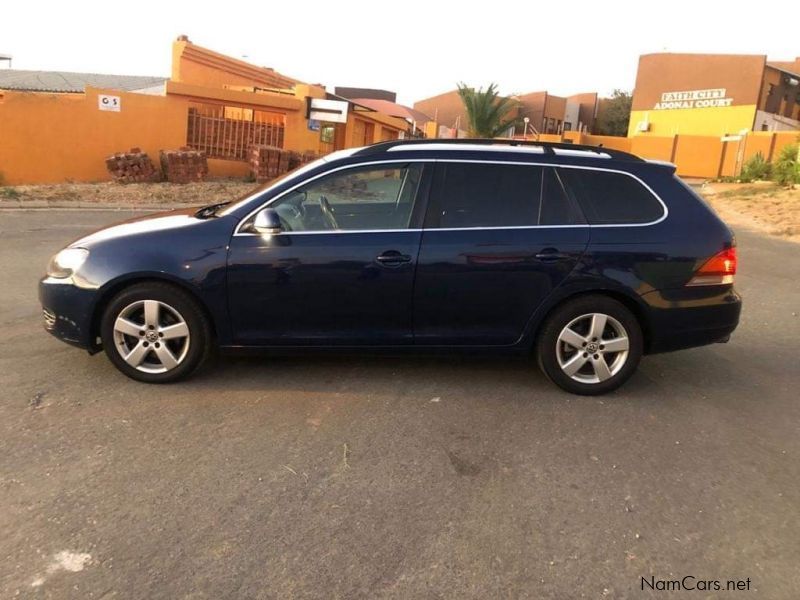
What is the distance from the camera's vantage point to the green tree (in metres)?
58.6

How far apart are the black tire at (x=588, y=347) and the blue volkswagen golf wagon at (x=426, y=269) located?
0.01 m

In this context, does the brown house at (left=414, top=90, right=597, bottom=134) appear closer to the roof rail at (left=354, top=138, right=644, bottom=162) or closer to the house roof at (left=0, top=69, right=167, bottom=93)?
the house roof at (left=0, top=69, right=167, bottom=93)

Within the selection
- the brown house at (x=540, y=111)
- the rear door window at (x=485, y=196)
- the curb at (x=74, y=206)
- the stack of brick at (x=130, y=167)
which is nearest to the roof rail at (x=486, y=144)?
the rear door window at (x=485, y=196)

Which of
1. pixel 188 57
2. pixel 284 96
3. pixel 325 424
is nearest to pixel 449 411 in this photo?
pixel 325 424

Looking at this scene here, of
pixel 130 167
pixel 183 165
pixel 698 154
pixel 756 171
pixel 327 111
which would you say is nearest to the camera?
pixel 130 167

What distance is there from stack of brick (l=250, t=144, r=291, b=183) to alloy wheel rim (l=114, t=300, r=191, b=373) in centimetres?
1507

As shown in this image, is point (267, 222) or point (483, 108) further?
point (483, 108)

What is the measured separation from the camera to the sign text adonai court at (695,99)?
43281 millimetres

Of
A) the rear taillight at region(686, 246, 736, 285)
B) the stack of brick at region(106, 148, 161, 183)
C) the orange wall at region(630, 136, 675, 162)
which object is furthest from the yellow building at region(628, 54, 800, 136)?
the rear taillight at region(686, 246, 736, 285)

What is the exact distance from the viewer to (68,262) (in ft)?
14.1

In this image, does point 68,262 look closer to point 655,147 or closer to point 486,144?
point 486,144

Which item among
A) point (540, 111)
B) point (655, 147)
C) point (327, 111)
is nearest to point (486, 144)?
point (327, 111)

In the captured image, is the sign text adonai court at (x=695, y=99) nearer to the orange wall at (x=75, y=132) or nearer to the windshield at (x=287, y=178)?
the orange wall at (x=75, y=132)

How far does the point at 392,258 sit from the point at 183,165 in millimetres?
15288
